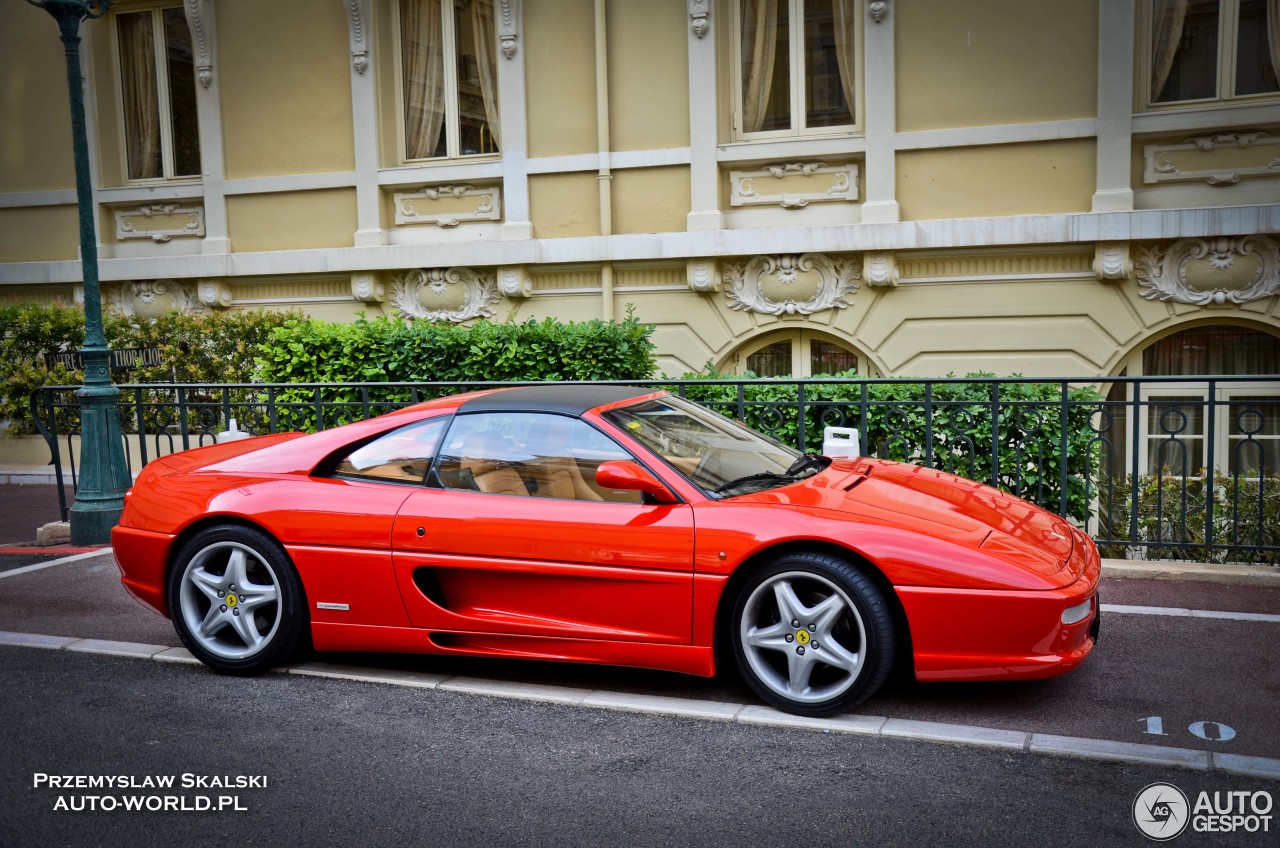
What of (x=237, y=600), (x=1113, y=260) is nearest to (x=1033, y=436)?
(x=1113, y=260)

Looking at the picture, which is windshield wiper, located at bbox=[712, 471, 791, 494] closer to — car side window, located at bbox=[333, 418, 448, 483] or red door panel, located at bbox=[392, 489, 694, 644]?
red door panel, located at bbox=[392, 489, 694, 644]

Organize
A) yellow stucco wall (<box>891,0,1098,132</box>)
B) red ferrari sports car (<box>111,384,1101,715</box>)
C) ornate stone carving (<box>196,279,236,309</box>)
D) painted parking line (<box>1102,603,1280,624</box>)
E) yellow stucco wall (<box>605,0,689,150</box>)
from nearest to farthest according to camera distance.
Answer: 1. red ferrari sports car (<box>111,384,1101,715</box>)
2. painted parking line (<box>1102,603,1280,624</box>)
3. yellow stucco wall (<box>891,0,1098,132</box>)
4. yellow stucco wall (<box>605,0,689,150</box>)
5. ornate stone carving (<box>196,279,236,309</box>)

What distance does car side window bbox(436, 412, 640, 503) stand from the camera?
4.98 metres

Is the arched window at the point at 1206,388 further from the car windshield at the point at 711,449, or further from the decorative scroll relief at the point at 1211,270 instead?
the car windshield at the point at 711,449

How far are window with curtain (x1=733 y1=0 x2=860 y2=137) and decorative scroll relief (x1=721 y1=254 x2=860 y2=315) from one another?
1526 millimetres

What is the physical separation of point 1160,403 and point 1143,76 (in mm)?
5580

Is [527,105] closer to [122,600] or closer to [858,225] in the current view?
[858,225]

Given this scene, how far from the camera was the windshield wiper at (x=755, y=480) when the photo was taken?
4902 millimetres

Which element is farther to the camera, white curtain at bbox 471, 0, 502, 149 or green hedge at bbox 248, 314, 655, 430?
white curtain at bbox 471, 0, 502, 149

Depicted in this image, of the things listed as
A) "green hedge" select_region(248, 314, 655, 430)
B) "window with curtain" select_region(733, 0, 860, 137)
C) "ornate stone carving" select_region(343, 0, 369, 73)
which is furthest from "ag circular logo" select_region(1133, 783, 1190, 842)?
"ornate stone carving" select_region(343, 0, 369, 73)

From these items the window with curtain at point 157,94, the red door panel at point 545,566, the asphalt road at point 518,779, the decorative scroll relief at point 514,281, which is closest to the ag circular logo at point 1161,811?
the asphalt road at point 518,779

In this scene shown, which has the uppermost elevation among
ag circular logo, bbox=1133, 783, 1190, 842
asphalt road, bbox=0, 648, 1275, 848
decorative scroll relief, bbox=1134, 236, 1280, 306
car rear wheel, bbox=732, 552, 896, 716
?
decorative scroll relief, bbox=1134, 236, 1280, 306

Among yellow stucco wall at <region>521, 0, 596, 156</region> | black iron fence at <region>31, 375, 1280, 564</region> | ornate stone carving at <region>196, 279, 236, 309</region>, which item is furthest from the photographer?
ornate stone carving at <region>196, 279, 236, 309</region>

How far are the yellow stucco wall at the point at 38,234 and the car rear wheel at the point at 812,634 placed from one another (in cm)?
1363
